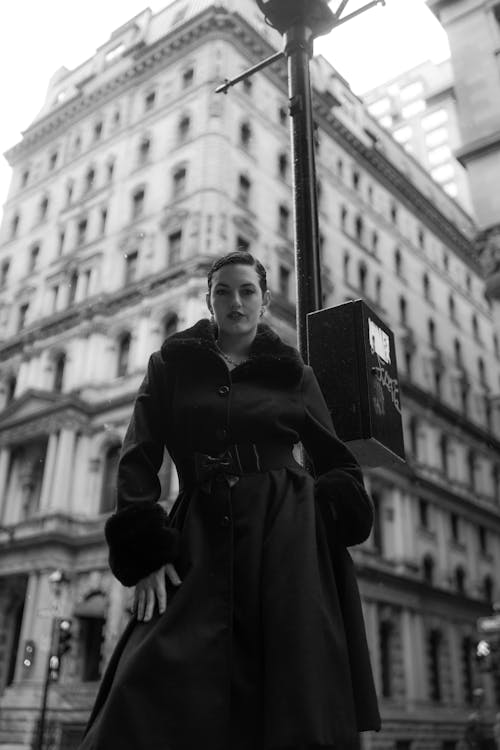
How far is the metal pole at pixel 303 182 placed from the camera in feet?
12.9

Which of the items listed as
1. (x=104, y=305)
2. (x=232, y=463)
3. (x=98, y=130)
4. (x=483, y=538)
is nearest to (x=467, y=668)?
(x=483, y=538)

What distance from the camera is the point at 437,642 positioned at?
103ft

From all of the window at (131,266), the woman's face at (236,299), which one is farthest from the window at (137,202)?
the woman's face at (236,299)

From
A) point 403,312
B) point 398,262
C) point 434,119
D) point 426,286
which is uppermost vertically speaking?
point 434,119

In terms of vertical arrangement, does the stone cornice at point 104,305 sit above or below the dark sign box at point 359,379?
above

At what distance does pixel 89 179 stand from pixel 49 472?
53.1ft

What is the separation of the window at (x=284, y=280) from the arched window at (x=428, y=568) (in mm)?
13457

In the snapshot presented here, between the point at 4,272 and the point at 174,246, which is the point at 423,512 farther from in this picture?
the point at 4,272

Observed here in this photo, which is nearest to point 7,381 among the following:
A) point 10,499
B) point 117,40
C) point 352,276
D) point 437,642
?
point 10,499

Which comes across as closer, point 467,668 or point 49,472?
point 49,472

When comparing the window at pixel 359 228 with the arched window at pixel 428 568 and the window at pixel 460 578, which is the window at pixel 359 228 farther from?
the window at pixel 460 578

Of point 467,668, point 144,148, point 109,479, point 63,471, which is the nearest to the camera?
point 63,471

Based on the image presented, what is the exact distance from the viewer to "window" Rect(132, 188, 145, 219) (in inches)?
1262

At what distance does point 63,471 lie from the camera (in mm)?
26188
